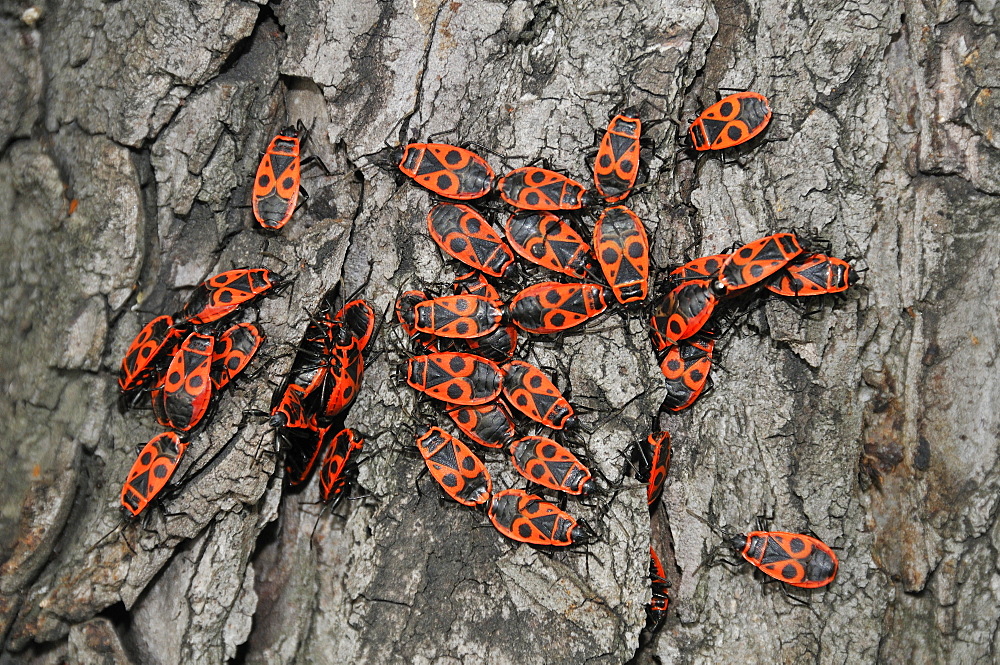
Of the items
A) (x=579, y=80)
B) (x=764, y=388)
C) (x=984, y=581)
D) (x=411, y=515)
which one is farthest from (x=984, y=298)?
(x=411, y=515)

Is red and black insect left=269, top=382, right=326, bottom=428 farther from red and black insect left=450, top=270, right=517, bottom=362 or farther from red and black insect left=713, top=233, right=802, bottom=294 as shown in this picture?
red and black insect left=713, top=233, right=802, bottom=294

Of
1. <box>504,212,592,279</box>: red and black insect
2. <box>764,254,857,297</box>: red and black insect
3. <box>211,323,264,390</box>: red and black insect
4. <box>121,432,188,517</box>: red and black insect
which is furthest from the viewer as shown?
<box>504,212,592,279</box>: red and black insect

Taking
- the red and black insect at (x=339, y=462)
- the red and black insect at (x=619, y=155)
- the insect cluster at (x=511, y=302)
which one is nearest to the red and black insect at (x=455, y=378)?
the insect cluster at (x=511, y=302)

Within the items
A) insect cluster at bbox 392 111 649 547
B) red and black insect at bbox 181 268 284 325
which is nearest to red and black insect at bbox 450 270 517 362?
insect cluster at bbox 392 111 649 547

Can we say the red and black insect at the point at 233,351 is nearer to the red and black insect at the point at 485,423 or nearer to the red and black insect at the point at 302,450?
the red and black insect at the point at 302,450

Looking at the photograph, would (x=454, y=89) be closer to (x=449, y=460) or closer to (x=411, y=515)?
(x=449, y=460)

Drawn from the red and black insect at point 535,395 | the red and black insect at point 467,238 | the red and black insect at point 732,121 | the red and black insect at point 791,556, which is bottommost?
the red and black insect at point 791,556

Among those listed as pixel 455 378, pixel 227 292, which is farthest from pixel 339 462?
pixel 227 292

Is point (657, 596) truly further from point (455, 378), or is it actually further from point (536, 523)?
point (455, 378)
